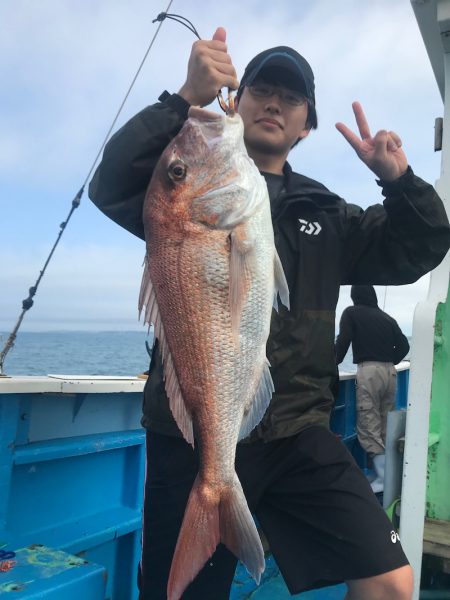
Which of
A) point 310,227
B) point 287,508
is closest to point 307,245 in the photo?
point 310,227

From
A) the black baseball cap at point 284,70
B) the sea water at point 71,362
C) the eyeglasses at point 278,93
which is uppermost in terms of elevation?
the black baseball cap at point 284,70

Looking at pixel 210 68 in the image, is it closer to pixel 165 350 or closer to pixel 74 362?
pixel 165 350

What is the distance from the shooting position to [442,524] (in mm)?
2812

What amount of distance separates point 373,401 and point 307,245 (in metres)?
4.75

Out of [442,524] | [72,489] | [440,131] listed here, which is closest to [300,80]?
[440,131]

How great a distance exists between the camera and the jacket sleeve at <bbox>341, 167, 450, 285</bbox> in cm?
213

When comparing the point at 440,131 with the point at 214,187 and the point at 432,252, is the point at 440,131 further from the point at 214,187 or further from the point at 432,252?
the point at 214,187

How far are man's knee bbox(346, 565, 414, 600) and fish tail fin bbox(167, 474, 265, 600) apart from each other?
1.47 feet

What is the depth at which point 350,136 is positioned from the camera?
2.14 meters

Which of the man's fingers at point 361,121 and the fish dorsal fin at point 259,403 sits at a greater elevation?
the man's fingers at point 361,121

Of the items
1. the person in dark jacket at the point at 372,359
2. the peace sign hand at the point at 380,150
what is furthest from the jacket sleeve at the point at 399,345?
the peace sign hand at the point at 380,150

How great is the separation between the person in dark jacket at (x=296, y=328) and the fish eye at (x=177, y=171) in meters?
0.23

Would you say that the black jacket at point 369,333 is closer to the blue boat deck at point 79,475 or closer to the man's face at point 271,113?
the blue boat deck at point 79,475

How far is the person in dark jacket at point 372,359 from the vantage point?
6.34 metres
